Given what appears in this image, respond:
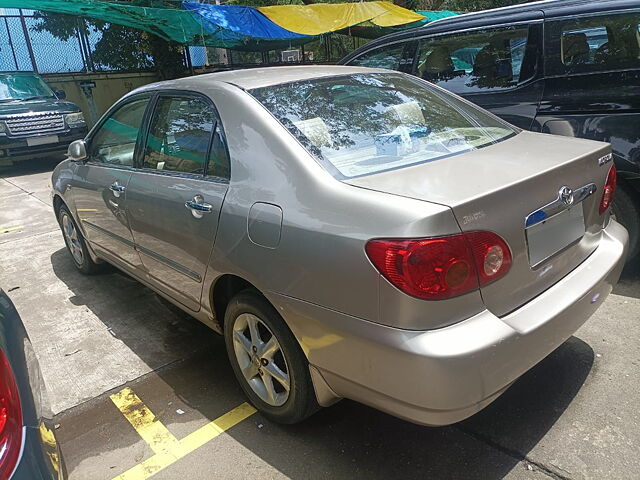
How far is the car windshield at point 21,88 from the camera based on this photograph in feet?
33.3

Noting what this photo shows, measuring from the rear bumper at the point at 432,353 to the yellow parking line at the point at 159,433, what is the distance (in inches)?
26.7

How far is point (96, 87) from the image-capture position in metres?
14.3

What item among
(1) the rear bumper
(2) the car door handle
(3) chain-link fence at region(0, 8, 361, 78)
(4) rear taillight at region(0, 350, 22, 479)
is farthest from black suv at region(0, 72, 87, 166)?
(4) rear taillight at region(0, 350, 22, 479)

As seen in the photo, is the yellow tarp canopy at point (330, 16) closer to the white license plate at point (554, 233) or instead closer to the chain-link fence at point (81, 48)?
the chain-link fence at point (81, 48)

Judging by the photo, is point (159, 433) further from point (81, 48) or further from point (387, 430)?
point (81, 48)

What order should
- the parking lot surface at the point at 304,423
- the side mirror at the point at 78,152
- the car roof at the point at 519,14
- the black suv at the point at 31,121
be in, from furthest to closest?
the black suv at the point at 31,121 → the side mirror at the point at 78,152 → the car roof at the point at 519,14 → the parking lot surface at the point at 304,423

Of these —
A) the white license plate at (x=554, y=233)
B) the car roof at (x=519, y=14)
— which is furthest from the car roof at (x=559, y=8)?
A: the white license plate at (x=554, y=233)

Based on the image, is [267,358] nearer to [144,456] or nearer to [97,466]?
[144,456]

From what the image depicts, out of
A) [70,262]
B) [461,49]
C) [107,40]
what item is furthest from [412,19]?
[70,262]

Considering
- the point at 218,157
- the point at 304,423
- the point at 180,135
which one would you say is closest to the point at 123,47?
the point at 180,135

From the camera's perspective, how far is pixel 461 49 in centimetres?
456

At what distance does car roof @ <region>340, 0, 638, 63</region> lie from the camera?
3.65 meters

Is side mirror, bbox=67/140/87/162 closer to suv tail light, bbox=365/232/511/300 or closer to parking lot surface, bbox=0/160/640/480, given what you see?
parking lot surface, bbox=0/160/640/480

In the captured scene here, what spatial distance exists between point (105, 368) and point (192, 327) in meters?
0.64
